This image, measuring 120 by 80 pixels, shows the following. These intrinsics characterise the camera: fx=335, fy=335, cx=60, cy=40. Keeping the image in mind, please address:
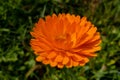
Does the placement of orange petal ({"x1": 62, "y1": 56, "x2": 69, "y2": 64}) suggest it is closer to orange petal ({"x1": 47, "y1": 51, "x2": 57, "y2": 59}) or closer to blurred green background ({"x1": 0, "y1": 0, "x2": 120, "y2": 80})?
orange petal ({"x1": 47, "y1": 51, "x2": 57, "y2": 59})

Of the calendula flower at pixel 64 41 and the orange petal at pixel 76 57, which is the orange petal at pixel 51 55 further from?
the orange petal at pixel 76 57

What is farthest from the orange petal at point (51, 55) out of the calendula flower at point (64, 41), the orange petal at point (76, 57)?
the orange petal at point (76, 57)

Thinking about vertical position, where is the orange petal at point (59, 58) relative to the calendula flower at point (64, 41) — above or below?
below

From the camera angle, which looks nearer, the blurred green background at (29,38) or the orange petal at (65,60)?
the orange petal at (65,60)

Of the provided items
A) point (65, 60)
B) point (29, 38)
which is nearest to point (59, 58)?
point (65, 60)

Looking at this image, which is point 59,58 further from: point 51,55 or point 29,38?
point 29,38

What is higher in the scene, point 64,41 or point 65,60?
point 64,41
